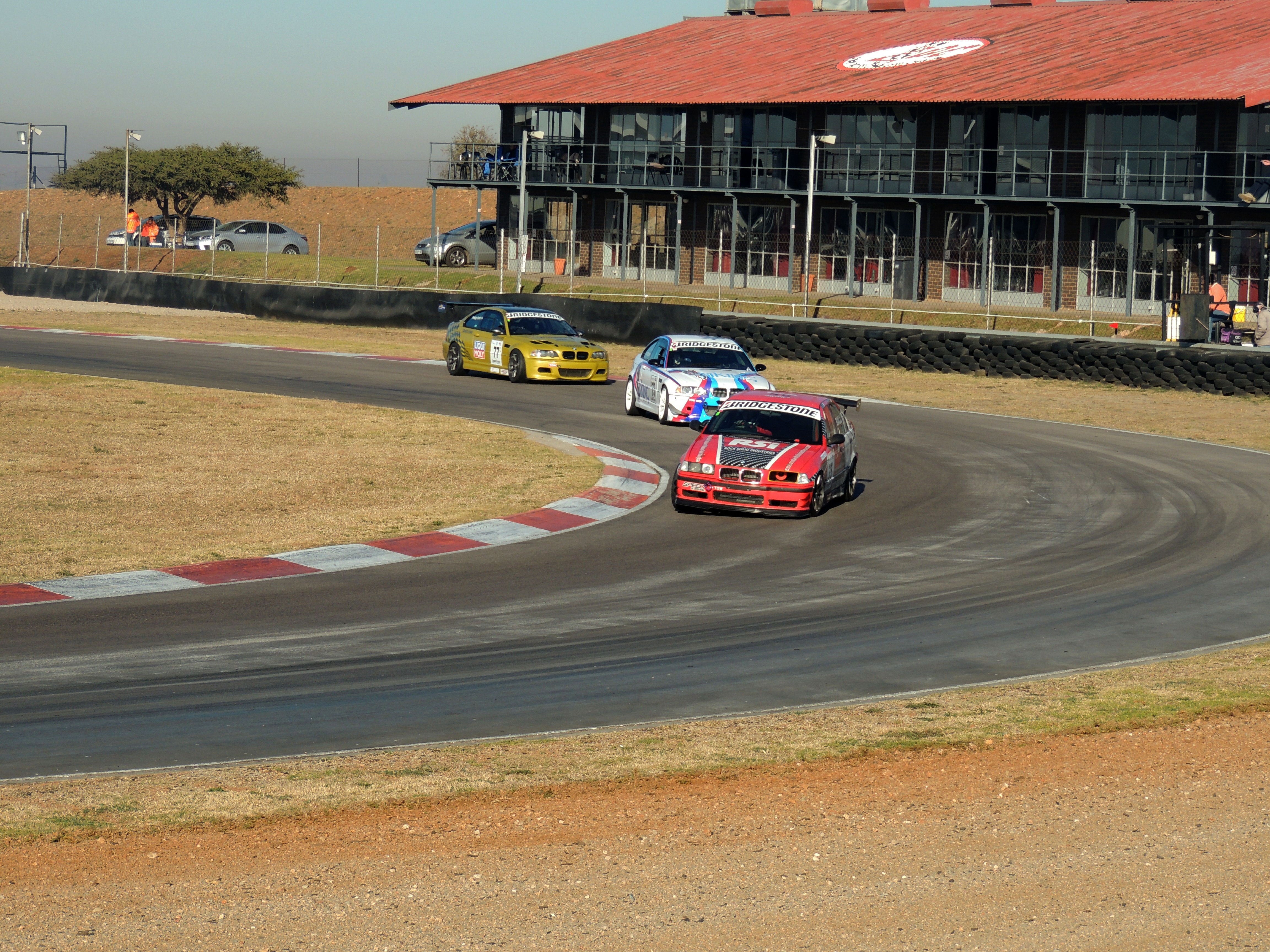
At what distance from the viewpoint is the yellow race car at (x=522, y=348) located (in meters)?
30.0

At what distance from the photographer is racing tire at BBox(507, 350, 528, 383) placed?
3017 centimetres

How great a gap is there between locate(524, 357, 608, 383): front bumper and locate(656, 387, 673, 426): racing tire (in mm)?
5539

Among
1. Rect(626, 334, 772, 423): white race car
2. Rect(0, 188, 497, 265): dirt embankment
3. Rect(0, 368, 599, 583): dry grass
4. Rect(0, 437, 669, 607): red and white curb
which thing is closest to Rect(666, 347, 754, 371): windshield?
Rect(626, 334, 772, 423): white race car

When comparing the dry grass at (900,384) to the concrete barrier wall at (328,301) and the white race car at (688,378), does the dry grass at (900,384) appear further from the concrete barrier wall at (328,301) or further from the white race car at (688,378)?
the white race car at (688,378)

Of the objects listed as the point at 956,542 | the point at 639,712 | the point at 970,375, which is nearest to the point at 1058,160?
the point at 970,375

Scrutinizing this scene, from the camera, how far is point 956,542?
1546 cm

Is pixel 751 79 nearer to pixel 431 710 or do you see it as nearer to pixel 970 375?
pixel 970 375

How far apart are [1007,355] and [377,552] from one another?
21608 millimetres

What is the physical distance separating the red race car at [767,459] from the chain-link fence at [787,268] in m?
19.6

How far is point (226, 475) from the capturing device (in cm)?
1823

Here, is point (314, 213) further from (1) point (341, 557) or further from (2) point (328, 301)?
(1) point (341, 557)

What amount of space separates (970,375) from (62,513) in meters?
22.3

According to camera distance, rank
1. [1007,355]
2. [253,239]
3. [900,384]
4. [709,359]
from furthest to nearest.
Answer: [253,239], [1007,355], [900,384], [709,359]

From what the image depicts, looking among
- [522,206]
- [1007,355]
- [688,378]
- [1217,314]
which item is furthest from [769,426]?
[522,206]
